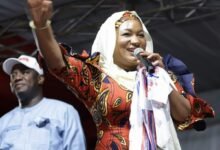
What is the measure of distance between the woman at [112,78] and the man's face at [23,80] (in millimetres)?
524

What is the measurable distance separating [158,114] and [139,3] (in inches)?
137

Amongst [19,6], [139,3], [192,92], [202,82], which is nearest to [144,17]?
[139,3]

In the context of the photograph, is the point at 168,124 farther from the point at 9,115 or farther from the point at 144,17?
the point at 144,17

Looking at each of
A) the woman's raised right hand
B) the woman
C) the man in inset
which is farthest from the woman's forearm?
the man in inset

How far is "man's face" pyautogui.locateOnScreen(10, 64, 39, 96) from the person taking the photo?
212 centimetres

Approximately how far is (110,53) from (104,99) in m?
0.15

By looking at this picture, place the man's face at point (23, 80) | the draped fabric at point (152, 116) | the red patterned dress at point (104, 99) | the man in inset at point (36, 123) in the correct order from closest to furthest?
the draped fabric at point (152, 116)
the red patterned dress at point (104, 99)
the man in inset at point (36, 123)
the man's face at point (23, 80)

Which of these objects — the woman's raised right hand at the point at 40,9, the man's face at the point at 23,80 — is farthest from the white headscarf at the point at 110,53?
the man's face at the point at 23,80

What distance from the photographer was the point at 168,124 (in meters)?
1.42

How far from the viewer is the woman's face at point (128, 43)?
160cm

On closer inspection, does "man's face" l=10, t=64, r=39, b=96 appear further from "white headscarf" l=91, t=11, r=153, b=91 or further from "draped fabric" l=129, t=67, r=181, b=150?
"draped fabric" l=129, t=67, r=181, b=150

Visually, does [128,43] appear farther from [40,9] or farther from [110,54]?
[40,9]

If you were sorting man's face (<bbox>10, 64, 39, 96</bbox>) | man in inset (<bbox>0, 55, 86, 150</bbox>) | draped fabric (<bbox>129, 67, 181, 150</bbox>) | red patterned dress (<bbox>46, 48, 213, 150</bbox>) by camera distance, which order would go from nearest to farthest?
draped fabric (<bbox>129, 67, 181, 150</bbox>), red patterned dress (<bbox>46, 48, 213, 150</bbox>), man in inset (<bbox>0, 55, 86, 150</bbox>), man's face (<bbox>10, 64, 39, 96</bbox>)

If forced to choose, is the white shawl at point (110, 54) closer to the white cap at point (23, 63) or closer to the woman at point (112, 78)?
the woman at point (112, 78)
